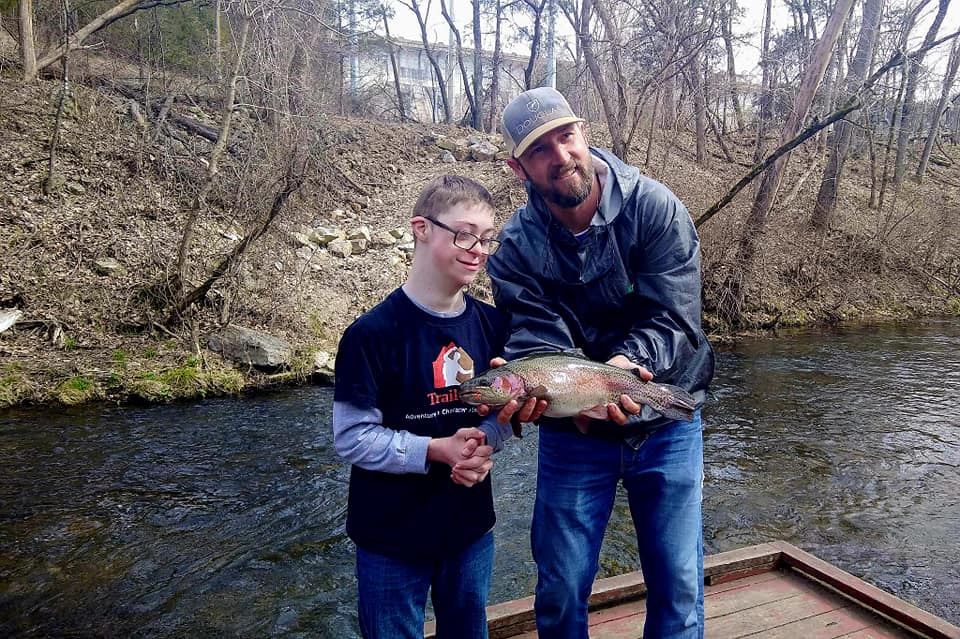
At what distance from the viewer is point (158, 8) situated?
18.0m

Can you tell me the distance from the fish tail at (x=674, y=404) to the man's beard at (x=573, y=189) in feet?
2.59

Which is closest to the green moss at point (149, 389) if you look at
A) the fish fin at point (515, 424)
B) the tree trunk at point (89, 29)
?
the fish fin at point (515, 424)

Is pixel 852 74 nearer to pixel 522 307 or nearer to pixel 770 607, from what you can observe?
pixel 770 607

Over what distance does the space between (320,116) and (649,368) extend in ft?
47.1

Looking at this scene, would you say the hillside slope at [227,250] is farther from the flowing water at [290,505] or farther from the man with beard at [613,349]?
the man with beard at [613,349]

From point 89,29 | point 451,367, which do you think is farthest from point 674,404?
point 89,29

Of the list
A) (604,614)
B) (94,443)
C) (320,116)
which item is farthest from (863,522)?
(320,116)

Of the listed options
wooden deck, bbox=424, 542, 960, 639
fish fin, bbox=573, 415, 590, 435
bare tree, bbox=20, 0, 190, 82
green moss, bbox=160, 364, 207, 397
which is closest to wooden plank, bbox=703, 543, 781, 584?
wooden deck, bbox=424, 542, 960, 639

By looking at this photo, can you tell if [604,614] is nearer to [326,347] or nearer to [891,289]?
[326,347]

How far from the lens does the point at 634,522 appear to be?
271cm

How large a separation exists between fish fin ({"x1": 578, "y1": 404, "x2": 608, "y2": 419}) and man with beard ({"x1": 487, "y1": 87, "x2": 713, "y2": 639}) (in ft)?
0.33

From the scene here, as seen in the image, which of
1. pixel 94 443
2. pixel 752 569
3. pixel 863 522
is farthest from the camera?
pixel 94 443

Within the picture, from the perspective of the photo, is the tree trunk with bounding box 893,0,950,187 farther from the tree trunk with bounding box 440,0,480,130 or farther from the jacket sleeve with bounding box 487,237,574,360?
the jacket sleeve with bounding box 487,237,574,360

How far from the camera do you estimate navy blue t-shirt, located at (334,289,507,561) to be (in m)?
2.33
